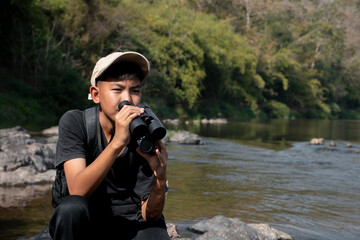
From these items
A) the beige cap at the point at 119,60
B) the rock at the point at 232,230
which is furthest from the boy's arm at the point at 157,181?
the rock at the point at 232,230

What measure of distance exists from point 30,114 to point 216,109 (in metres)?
17.0

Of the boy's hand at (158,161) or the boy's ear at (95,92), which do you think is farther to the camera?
the boy's ear at (95,92)

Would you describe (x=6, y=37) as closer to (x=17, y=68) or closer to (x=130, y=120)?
(x=17, y=68)

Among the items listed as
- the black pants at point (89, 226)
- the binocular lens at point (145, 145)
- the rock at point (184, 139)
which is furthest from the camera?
the rock at point (184, 139)

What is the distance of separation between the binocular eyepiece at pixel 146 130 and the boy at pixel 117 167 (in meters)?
0.10

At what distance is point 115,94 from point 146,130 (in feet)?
1.19

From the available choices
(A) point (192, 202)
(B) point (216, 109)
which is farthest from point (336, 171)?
(B) point (216, 109)

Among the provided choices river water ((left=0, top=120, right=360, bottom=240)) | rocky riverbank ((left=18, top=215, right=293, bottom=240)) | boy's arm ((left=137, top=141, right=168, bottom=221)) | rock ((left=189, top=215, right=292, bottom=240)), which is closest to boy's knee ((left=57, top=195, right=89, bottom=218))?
boy's arm ((left=137, top=141, right=168, bottom=221))

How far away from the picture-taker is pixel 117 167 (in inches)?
98.0

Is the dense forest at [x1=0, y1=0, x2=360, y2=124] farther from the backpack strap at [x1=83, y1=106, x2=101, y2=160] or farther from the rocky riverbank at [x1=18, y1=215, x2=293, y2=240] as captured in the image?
the backpack strap at [x1=83, y1=106, x2=101, y2=160]

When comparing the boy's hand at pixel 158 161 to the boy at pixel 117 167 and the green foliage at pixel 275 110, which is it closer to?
the boy at pixel 117 167

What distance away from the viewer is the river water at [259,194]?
180 inches

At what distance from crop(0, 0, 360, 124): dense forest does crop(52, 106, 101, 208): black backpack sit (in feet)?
43.0

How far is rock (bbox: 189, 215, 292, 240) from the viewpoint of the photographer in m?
3.74
